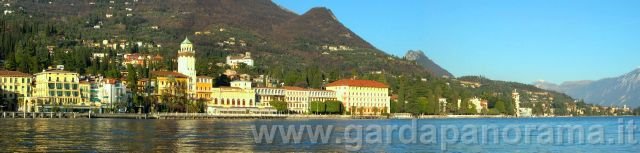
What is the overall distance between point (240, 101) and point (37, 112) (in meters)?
47.4

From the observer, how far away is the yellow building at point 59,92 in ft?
436

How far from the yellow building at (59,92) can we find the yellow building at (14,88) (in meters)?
1.57

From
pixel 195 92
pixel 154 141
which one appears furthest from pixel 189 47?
pixel 154 141

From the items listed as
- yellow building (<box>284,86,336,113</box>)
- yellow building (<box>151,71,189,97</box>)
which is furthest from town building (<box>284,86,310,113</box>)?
yellow building (<box>151,71,189,97</box>)

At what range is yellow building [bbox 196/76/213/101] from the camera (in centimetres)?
15788

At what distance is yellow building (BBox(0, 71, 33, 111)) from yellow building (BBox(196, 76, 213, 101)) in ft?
107

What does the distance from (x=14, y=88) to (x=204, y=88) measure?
121 feet

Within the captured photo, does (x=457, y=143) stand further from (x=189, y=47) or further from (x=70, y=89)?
(x=189, y=47)

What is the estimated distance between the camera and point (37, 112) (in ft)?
394

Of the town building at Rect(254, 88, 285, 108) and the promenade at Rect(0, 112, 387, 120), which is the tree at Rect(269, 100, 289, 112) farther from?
the promenade at Rect(0, 112, 387, 120)

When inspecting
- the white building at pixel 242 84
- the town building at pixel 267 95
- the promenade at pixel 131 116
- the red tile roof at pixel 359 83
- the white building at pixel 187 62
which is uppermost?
the white building at pixel 187 62

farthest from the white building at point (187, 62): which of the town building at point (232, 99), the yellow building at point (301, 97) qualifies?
the yellow building at point (301, 97)

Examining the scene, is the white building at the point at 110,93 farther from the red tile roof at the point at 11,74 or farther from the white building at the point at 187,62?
the white building at the point at 187,62

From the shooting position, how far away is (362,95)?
186m
